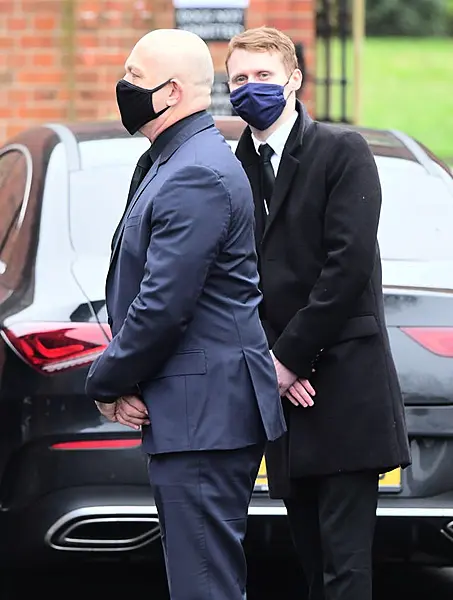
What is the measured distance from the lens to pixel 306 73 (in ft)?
30.4

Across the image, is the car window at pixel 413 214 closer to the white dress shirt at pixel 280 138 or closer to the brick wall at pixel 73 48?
the white dress shirt at pixel 280 138

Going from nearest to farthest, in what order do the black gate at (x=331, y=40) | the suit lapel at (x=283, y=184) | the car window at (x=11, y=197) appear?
the suit lapel at (x=283, y=184) < the car window at (x=11, y=197) < the black gate at (x=331, y=40)

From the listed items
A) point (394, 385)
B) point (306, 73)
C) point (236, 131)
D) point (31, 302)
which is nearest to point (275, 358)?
point (394, 385)

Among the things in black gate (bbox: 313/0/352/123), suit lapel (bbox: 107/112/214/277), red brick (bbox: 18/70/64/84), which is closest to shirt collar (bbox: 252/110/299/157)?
suit lapel (bbox: 107/112/214/277)

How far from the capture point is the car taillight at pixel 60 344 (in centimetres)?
421

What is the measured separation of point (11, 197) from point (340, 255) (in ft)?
6.13

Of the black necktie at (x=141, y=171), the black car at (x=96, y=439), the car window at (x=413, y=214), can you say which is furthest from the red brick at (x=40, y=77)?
the black necktie at (x=141, y=171)

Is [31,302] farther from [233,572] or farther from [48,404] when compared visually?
[233,572]

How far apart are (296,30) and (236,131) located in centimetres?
415

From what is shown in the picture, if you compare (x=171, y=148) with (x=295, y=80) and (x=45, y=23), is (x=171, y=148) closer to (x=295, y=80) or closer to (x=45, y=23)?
(x=295, y=80)

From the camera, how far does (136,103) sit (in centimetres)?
338

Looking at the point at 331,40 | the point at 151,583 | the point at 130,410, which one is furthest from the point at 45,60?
the point at 130,410

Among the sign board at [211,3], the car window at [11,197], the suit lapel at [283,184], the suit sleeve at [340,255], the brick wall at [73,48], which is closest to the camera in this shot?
the suit sleeve at [340,255]

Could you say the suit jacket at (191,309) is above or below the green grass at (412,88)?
above
